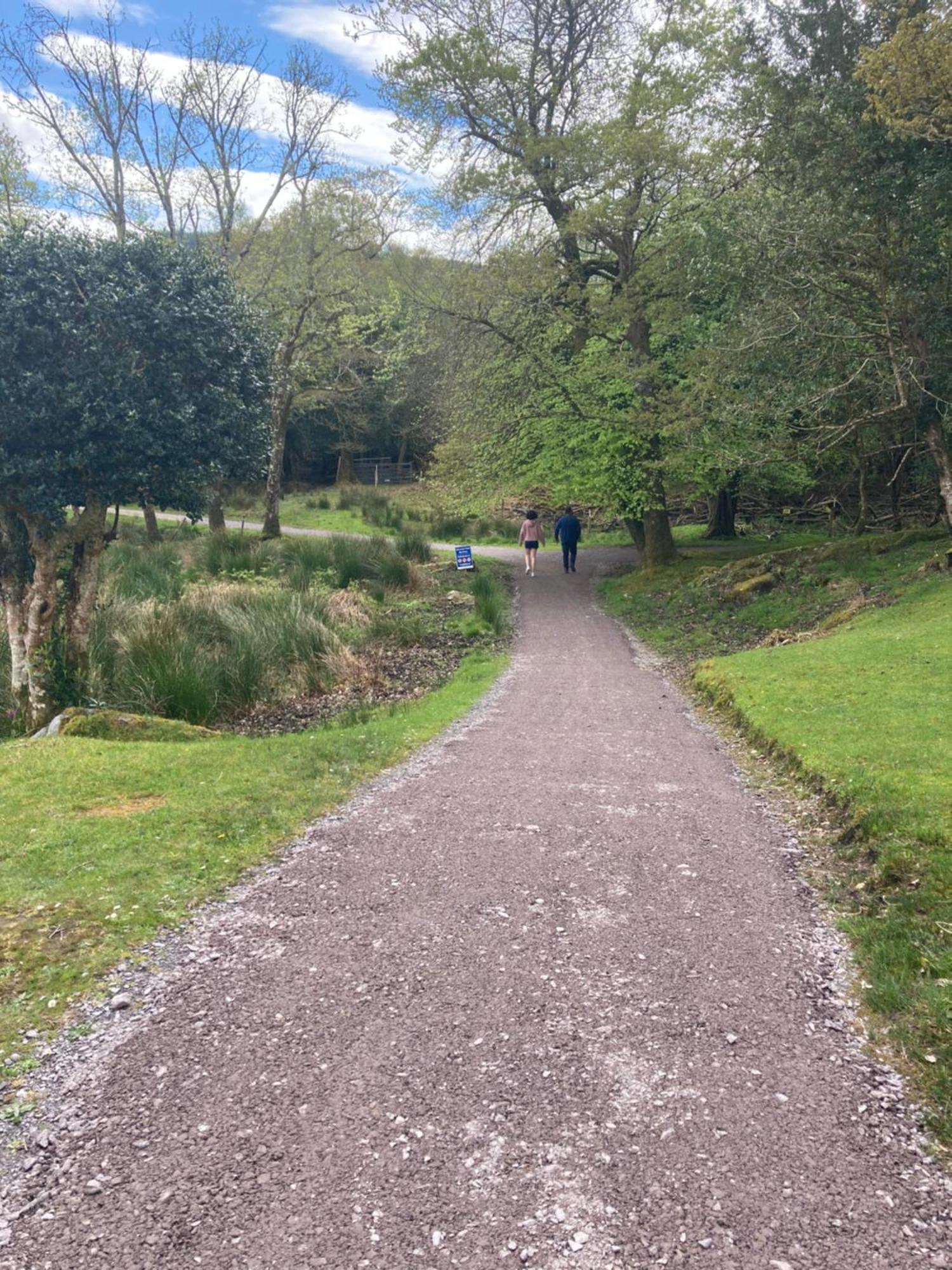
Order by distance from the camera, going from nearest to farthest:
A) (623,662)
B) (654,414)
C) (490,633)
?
(623,662), (490,633), (654,414)

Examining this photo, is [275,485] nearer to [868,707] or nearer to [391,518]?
[391,518]

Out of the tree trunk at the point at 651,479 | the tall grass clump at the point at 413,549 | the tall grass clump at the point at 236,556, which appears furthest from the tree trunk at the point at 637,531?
the tall grass clump at the point at 236,556

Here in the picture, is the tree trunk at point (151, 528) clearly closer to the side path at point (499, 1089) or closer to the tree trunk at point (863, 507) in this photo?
the tree trunk at point (863, 507)

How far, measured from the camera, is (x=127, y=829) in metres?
5.81

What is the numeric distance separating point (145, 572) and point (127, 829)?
12527 mm

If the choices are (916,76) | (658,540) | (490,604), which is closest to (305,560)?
(490,604)

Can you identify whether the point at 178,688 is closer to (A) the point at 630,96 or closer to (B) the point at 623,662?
(B) the point at 623,662

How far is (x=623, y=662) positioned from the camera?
13.5 meters

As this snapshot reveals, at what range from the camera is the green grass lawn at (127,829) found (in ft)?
13.4

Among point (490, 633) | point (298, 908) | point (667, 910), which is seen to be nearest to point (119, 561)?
point (490, 633)

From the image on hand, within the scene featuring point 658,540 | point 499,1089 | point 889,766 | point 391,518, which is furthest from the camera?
point 391,518

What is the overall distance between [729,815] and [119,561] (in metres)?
15.6

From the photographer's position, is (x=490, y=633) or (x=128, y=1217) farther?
(x=490, y=633)

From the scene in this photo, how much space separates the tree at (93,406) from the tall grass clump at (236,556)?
269 inches
